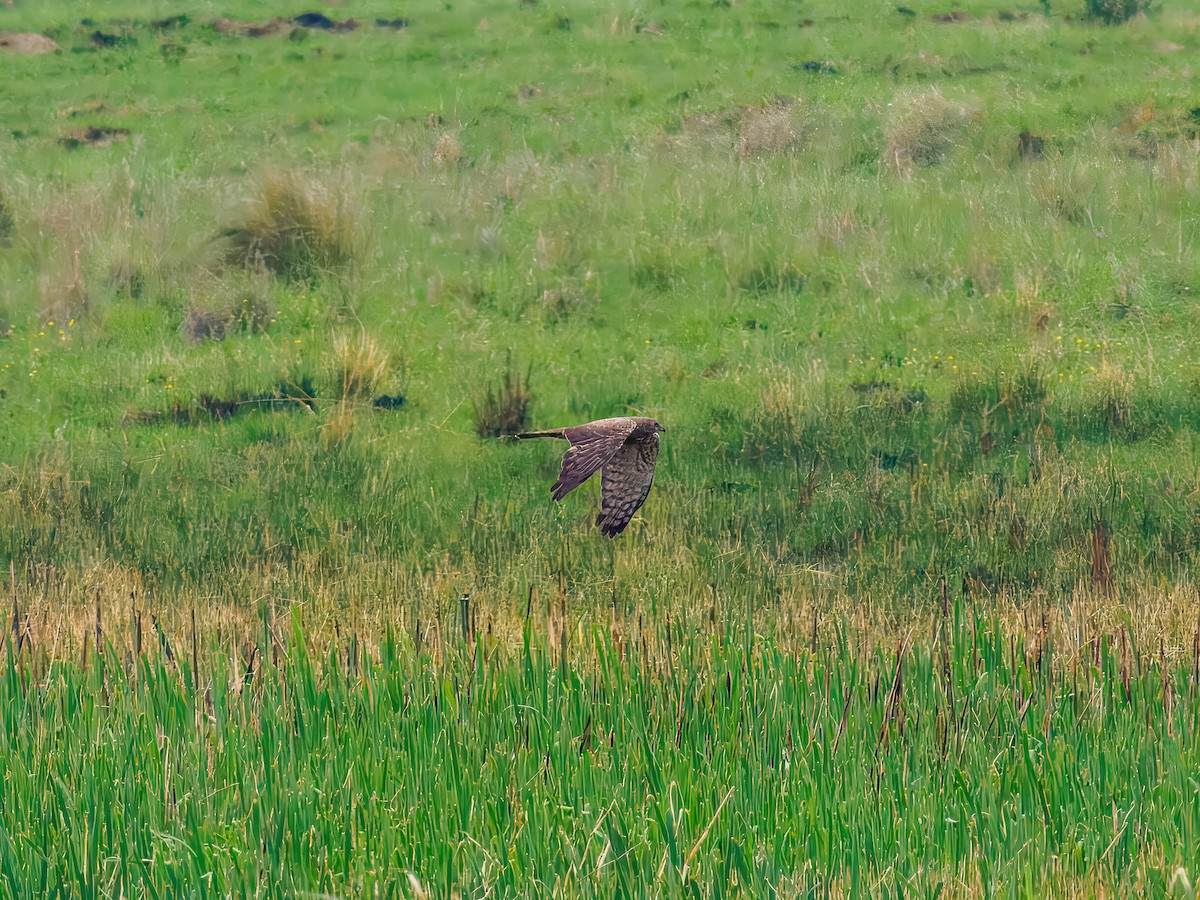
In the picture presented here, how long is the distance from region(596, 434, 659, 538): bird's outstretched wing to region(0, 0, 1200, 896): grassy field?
400 millimetres

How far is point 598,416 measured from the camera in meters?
9.83

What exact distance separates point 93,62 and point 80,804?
16.5 metres

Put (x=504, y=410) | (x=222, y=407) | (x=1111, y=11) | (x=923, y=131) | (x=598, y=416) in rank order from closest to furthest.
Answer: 1. (x=504, y=410)
2. (x=598, y=416)
3. (x=222, y=407)
4. (x=923, y=131)
5. (x=1111, y=11)

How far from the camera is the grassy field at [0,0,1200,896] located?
3943 millimetres

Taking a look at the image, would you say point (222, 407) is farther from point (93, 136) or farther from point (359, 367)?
point (93, 136)

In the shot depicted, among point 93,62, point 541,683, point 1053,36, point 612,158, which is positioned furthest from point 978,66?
point 541,683

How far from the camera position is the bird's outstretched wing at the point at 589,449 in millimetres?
4820

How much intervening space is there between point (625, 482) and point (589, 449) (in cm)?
35

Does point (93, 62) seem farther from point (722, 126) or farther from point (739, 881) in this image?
point (739, 881)

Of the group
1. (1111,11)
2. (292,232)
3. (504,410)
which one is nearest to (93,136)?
(292,232)

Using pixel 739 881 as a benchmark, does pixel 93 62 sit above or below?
above

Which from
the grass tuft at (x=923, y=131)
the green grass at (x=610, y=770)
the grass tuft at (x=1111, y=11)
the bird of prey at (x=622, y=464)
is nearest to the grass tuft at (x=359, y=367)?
the bird of prey at (x=622, y=464)

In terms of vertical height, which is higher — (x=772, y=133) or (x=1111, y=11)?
(x=1111, y=11)

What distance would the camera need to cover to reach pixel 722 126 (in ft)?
51.9
